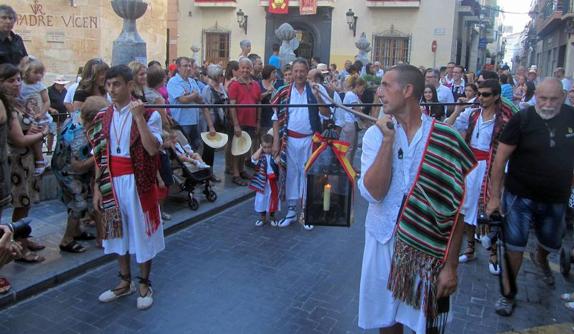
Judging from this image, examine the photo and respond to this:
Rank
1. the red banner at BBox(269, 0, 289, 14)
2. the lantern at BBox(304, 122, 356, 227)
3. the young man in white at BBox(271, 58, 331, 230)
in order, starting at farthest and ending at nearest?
the red banner at BBox(269, 0, 289, 14) → the young man in white at BBox(271, 58, 331, 230) → the lantern at BBox(304, 122, 356, 227)

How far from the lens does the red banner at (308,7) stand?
2623 cm

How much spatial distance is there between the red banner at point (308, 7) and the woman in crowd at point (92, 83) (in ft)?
72.7

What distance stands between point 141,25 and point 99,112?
958cm

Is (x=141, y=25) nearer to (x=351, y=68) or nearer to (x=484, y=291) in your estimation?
(x=351, y=68)

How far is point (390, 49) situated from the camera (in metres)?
26.4

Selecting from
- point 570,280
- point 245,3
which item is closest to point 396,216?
point 570,280

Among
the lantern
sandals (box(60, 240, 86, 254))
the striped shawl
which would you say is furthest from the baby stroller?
the striped shawl

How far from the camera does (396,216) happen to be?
2.82 metres

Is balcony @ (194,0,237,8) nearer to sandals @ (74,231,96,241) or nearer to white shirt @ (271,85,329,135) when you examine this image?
white shirt @ (271,85,329,135)

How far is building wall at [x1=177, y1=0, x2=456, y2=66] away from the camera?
83.9 feet

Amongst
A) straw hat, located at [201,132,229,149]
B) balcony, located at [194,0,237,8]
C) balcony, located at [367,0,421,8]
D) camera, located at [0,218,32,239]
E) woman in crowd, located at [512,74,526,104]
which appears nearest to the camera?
camera, located at [0,218,32,239]

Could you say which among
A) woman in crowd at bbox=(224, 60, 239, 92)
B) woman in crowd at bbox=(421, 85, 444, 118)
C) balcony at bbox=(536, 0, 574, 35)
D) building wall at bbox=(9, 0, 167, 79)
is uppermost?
balcony at bbox=(536, 0, 574, 35)

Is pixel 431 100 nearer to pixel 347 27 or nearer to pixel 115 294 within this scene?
pixel 115 294

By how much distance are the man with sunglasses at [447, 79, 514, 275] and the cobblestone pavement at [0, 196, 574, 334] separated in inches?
21.2
